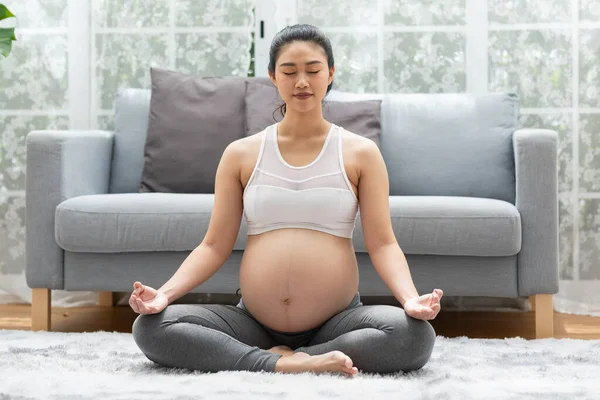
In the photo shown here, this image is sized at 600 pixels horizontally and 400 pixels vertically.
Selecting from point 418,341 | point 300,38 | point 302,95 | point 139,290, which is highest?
point 300,38

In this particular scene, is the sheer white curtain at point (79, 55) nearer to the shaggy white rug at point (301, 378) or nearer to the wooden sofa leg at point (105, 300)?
the wooden sofa leg at point (105, 300)

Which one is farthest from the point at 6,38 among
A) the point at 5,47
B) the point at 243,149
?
the point at 243,149

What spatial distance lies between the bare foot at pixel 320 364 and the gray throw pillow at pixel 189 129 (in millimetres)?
1413

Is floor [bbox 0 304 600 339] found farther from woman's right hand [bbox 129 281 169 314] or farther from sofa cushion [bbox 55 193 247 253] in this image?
woman's right hand [bbox 129 281 169 314]

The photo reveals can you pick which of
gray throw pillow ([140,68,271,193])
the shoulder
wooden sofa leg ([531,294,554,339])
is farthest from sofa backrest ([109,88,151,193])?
wooden sofa leg ([531,294,554,339])

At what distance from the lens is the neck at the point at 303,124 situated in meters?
1.83

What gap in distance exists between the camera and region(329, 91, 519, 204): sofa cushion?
2.99m

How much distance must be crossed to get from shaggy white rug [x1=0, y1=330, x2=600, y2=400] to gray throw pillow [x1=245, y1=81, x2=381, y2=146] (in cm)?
104

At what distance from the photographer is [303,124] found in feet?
6.04

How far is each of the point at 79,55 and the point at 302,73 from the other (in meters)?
2.05

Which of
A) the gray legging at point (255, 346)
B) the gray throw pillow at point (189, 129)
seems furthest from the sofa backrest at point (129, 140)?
the gray legging at point (255, 346)

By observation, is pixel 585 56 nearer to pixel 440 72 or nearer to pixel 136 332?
pixel 440 72

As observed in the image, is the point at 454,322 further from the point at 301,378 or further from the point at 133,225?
the point at 301,378

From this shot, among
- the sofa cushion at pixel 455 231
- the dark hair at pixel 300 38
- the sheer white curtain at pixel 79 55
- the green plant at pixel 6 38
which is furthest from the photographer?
the sheer white curtain at pixel 79 55
